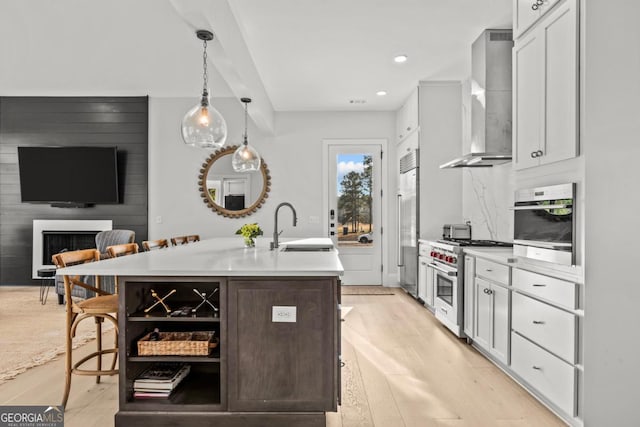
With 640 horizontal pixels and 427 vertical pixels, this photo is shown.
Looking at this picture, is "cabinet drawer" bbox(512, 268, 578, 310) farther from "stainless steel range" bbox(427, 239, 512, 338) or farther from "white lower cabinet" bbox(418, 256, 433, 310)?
"white lower cabinet" bbox(418, 256, 433, 310)

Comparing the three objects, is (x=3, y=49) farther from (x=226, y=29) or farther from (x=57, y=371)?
(x=57, y=371)

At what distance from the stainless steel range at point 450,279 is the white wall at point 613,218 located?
1.60 m

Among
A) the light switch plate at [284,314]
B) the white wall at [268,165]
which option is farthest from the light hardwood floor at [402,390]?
the white wall at [268,165]

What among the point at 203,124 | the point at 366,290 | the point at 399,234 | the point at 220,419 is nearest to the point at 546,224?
the point at 220,419

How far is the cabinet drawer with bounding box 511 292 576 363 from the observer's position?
2.02 metres

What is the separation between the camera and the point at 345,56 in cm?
415

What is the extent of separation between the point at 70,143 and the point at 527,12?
612 cm

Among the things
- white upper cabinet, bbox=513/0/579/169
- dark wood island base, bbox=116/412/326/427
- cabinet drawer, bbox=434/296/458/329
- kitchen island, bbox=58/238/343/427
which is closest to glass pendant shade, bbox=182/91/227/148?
kitchen island, bbox=58/238/343/427

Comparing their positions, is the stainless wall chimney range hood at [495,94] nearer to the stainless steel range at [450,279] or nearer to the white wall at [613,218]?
the stainless steel range at [450,279]

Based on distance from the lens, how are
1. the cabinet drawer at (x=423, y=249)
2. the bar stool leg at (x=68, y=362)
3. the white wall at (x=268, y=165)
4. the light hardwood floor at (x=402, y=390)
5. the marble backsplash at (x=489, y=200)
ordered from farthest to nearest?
the white wall at (x=268, y=165) → the cabinet drawer at (x=423, y=249) → the marble backsplash at (x=489, y=200) → the bar stool leg at (x=68, y=362) → the light hardwood floor at (x=402, y=390)

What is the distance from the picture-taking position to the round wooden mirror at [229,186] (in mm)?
6020

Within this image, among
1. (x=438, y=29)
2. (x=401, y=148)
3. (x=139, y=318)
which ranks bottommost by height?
(x=139, y=318)

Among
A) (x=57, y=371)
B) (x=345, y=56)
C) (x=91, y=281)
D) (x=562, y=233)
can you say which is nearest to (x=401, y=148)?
(x=345, y=56)

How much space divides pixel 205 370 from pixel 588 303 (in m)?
2.09
